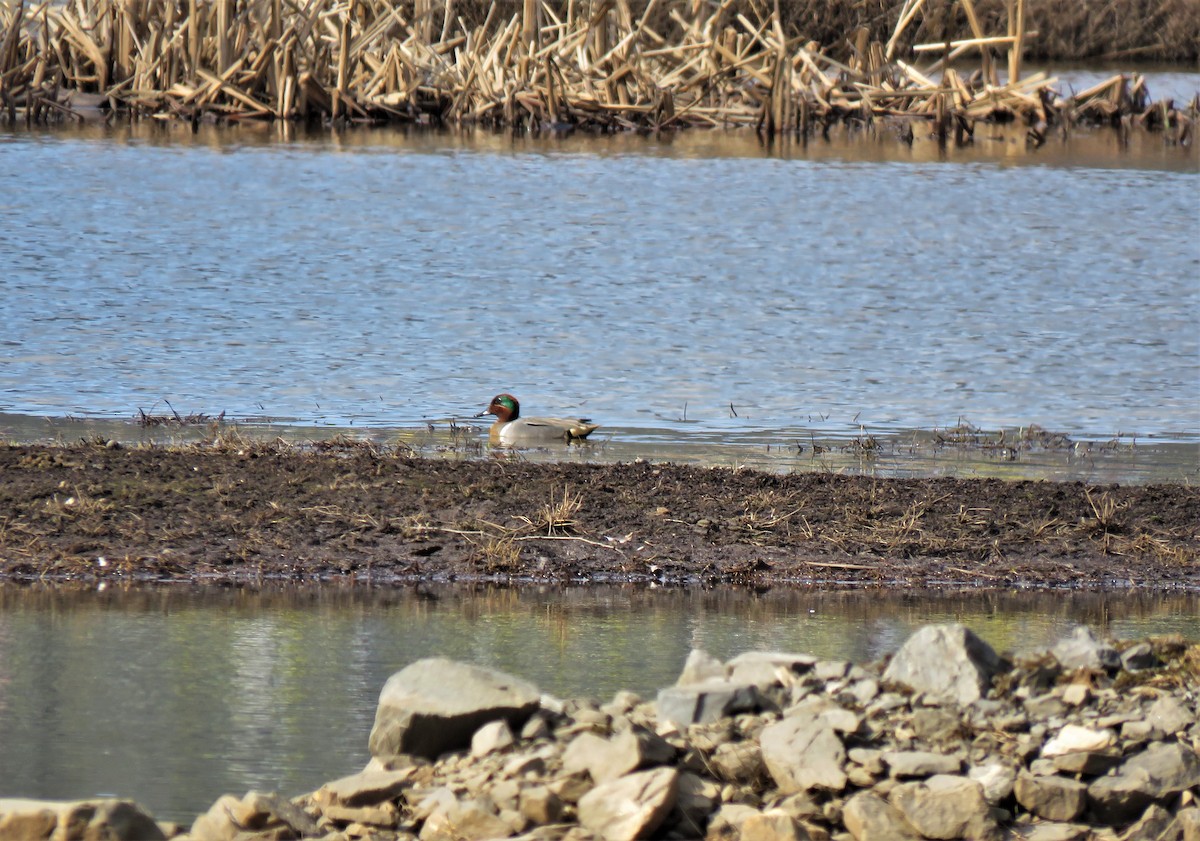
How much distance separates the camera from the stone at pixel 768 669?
6.21m

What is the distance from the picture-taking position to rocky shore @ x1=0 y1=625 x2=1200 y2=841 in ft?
18.2

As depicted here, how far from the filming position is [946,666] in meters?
6.18

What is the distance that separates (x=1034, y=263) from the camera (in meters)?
21.4

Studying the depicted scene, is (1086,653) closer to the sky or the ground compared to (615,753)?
closer to the sky

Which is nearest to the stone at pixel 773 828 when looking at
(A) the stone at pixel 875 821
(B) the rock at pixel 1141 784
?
(A) the stone at pixel 875 821

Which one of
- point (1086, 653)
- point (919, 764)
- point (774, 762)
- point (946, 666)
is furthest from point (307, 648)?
point (1086, 653)

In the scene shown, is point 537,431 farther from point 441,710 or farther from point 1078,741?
point 1078,741

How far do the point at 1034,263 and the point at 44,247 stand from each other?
33.2 feet

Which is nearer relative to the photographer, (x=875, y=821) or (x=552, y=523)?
(x=875, y=821)

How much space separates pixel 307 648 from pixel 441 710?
1913 mm

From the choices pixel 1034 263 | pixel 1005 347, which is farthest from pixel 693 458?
pixel 1034 263

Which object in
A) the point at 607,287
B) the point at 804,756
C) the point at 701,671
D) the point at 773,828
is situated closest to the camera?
the point at 773,828

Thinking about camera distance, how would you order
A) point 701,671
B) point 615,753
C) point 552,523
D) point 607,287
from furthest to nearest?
point 607,287
point 552,523
point 701,671
point 615,753

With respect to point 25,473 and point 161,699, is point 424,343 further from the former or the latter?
point 161,699
